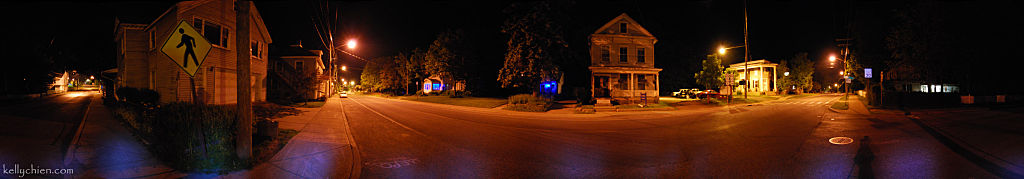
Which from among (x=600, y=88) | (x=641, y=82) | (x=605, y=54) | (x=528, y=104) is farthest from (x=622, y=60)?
(x=528, y=104)

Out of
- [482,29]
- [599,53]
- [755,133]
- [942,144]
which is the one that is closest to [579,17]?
[599,53]

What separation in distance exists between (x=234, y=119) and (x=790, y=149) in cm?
1073

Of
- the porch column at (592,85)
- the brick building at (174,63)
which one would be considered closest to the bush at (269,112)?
the brick building at (174,63)

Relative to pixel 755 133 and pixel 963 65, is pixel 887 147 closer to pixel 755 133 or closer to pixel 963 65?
pixel 755 133

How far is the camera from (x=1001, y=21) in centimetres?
2655

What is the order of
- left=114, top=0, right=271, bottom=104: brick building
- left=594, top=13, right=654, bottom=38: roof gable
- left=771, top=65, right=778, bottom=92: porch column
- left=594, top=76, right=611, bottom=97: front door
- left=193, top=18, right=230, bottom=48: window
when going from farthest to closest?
left=771, top=65, right=778, bottom=92: porch column
left=594, top=76, right=611, bottom=97: front door
left=594, top=13, right=654, bottom=38: roof gable
left=193, top=18, right=230, bottom=48: window
left=114, top=0, right=271, bottom=104: brick building

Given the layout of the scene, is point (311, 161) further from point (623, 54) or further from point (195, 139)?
point (623, 54)

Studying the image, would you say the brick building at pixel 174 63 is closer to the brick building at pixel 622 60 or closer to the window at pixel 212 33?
the window at pixel 212 33

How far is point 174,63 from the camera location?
1989cm

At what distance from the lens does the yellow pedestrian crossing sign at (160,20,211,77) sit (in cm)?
580

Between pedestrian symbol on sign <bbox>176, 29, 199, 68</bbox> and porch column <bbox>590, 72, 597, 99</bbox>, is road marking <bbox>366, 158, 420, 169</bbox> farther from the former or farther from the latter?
porch column <bbox>590, 72, 597, 99</bbox>

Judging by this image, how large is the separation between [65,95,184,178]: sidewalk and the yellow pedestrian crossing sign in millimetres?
1586

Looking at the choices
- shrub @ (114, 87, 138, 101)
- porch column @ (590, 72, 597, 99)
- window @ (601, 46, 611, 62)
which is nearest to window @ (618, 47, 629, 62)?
window @ (601, 46, 611, 62)

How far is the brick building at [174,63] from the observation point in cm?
1919
